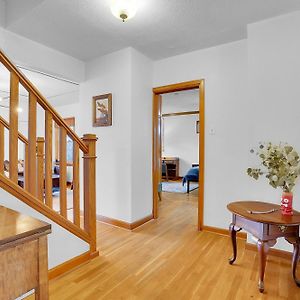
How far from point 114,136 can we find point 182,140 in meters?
5.13

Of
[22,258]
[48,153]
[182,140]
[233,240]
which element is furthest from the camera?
[182,140]

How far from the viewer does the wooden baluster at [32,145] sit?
1685 millimetres

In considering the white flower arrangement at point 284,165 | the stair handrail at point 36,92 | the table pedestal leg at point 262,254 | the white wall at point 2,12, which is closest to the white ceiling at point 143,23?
the white wall at point 2,12

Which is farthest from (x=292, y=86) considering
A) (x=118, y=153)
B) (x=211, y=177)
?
(x=118, y=153)

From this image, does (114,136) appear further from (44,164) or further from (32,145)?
(32,145)

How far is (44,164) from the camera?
2.02 meters

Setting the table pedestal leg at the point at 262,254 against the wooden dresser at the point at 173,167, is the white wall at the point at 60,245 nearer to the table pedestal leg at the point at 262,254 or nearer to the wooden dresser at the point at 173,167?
the table pedestal leg at the point at 262,254

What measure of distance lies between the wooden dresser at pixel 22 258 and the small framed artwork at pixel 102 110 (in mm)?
2478

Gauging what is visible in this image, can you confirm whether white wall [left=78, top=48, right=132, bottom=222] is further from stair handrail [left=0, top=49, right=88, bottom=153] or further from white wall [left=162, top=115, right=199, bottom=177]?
white wall [left=162, top=115, right=199, bottom=177]

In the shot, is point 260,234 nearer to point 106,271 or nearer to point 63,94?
point 106,271

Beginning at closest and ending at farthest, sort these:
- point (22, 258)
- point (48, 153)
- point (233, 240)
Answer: point (22, 258)
point (48, 153)
point (233, 240)

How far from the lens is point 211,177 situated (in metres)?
3.05

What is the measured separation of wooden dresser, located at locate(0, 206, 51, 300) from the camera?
82cm

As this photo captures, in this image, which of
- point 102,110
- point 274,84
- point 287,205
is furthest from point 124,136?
point 287,205
